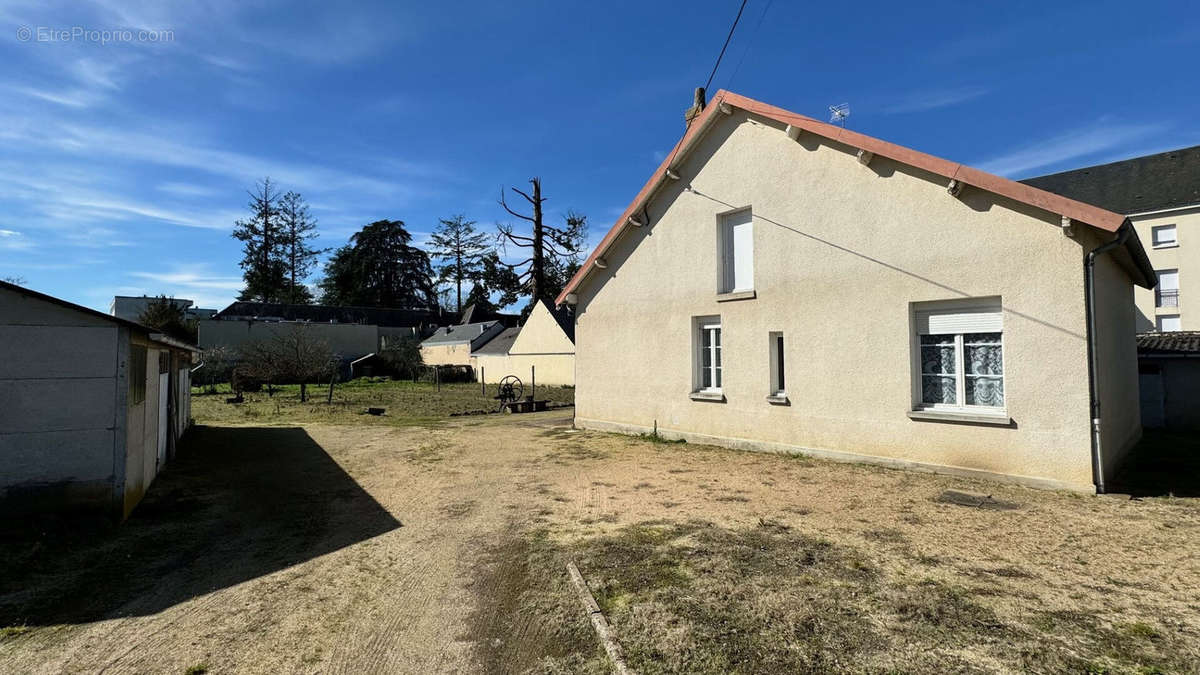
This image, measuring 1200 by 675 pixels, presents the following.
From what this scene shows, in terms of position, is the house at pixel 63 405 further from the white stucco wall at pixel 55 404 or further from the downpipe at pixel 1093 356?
the downpipe at pixel 1093 356

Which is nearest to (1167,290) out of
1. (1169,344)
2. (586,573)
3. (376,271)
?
(1169,344)

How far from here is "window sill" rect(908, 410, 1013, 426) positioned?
23.4 ft

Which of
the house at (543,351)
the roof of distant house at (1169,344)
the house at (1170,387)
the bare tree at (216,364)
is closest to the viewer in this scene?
the house at (1170,387)

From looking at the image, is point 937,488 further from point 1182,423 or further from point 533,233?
point 533,233

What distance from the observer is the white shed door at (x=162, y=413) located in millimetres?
8835

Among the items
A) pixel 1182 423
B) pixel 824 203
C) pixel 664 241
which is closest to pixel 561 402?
pixel 664 241

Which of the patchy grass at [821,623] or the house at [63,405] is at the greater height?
the house at [63,405]

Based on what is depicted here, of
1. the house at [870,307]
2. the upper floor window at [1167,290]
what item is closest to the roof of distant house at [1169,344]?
the house at [870,307]

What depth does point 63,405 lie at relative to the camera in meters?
5.83

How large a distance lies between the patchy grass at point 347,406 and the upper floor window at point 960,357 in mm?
12702

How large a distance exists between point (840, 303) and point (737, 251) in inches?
96.3

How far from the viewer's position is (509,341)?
36.4m

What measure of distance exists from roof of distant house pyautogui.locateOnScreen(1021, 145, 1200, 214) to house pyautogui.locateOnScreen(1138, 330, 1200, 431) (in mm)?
14067

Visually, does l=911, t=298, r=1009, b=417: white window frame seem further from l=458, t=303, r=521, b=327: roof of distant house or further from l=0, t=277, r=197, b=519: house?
l=458, t=303, r=521, b=327: roof of distant house
